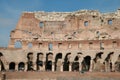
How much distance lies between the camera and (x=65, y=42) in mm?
52906

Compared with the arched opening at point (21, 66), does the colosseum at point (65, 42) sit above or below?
above

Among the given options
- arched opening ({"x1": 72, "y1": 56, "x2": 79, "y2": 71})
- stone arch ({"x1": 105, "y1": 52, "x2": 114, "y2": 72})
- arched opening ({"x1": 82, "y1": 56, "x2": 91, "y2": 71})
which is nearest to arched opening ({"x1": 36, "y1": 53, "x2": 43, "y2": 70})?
arched opening ({"x1": 72, "y1": 56, "x2": 79, "y2": 71})

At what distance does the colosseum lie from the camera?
165ft

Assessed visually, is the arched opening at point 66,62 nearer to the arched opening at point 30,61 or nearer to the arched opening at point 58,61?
the arched opening at point 58,61

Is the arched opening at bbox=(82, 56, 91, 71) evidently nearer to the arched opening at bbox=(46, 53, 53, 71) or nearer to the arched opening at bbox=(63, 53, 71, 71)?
the arched opening at bbox=(63, 53, 71, 71)

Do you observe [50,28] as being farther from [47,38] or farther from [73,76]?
[73,76]

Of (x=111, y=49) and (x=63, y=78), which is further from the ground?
(x=111, y=49)

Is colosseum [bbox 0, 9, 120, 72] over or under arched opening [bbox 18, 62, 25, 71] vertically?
over

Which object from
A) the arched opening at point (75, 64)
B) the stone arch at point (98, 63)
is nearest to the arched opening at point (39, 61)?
the arched opening at point (75, 64)

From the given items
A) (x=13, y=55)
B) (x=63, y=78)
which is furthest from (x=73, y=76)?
(x=13, y=55)

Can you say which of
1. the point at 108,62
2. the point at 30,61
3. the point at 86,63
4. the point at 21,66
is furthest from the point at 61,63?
the point at 108,62

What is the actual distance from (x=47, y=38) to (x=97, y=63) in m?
11.1

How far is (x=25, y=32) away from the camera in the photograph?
186ft

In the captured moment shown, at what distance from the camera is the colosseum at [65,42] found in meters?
50.2
